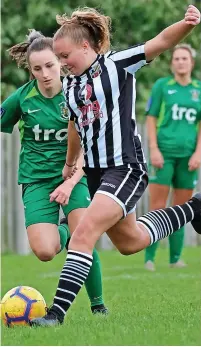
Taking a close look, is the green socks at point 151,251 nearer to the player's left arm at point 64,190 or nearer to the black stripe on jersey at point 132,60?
the player's left arm at point 64,190

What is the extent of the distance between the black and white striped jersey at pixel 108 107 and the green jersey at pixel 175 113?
4773 millimetres

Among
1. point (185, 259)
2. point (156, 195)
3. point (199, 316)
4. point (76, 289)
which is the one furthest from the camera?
point (185, 259)

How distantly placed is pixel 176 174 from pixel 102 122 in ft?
16.3

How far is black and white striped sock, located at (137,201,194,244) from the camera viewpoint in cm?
746

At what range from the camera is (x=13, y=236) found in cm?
1606

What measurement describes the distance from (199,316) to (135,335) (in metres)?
1.06

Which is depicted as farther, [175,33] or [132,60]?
[132,60]

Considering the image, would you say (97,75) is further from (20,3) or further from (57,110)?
(20,3)

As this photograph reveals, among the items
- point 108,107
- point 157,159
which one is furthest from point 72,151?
point 157,159

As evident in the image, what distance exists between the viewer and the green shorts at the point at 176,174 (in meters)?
11.6

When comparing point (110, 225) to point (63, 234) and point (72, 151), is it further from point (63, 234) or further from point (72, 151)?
point (63, 234)

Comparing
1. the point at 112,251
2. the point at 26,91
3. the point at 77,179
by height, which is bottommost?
the point at 112,251

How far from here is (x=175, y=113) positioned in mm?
11773

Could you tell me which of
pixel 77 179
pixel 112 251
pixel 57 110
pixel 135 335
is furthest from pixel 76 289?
pixel 112 251
